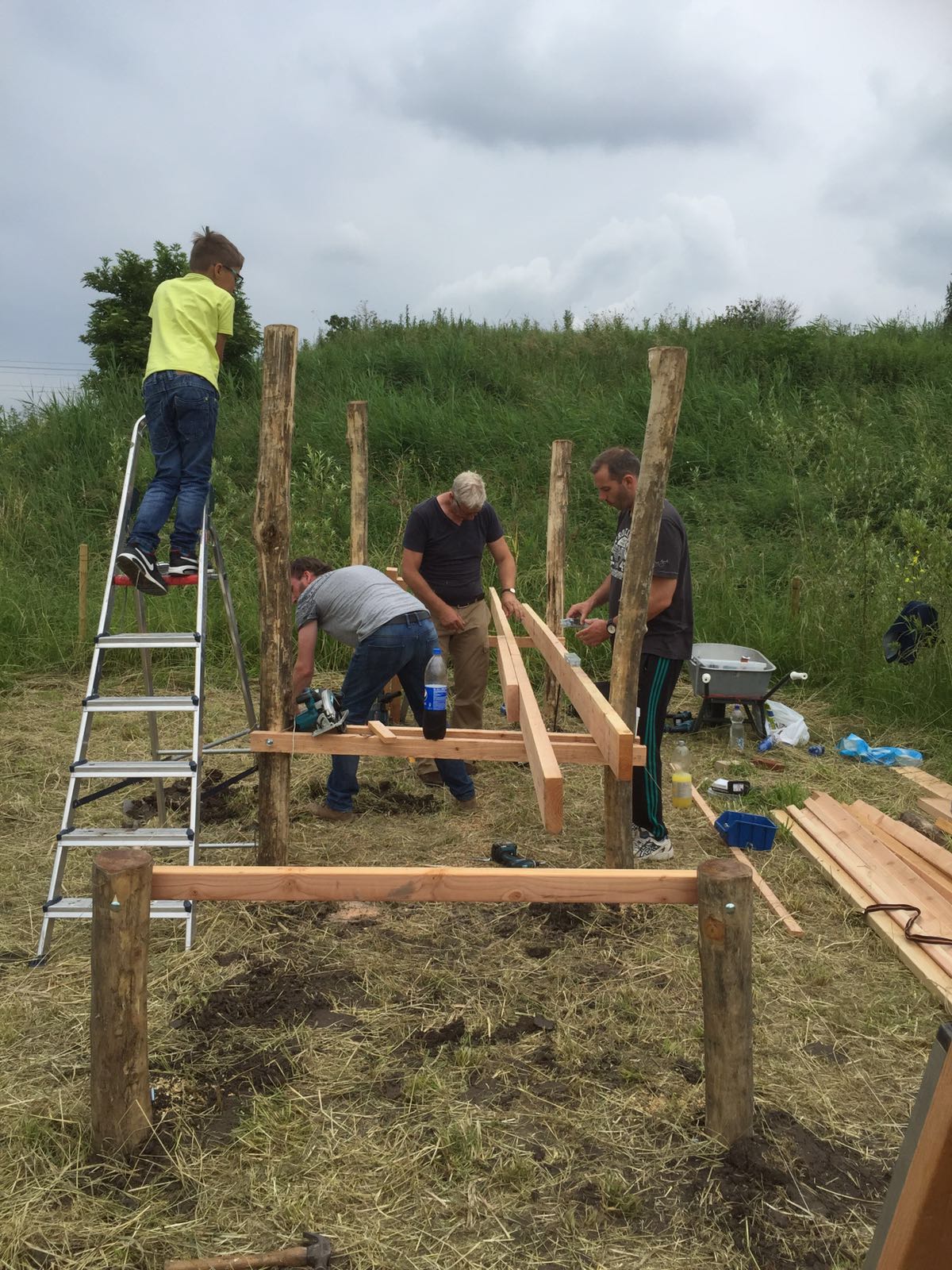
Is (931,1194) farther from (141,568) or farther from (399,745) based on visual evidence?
(141,568)

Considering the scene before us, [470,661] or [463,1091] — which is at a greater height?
[470,661]

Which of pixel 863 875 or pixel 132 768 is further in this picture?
pixel 863 875

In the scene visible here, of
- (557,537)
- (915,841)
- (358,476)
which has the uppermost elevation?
(358,476)

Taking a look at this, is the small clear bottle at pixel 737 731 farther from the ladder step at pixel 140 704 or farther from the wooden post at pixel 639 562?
the ladder step at pixel 140 704

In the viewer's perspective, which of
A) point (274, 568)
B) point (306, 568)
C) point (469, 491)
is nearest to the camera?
point (274, 568)

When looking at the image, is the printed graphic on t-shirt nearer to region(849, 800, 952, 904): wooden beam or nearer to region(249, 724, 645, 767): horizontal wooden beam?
region(249, 724, 645, 767): horizontal wooden beam

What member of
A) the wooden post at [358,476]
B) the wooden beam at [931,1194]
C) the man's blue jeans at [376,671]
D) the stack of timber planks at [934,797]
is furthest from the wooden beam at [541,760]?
the stack of timber planks at [934,797]

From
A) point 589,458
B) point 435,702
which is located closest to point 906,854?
point 435,702

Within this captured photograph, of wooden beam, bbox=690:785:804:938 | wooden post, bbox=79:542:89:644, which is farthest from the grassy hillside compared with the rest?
wooden beam, bbox=690:785:804:938

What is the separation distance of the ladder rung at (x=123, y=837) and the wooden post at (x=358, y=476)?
401cm

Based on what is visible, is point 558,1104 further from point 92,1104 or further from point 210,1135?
point 92,1104

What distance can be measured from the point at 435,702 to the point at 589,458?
37.5ft

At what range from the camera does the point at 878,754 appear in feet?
26.7

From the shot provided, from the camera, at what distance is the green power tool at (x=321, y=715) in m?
5.09
